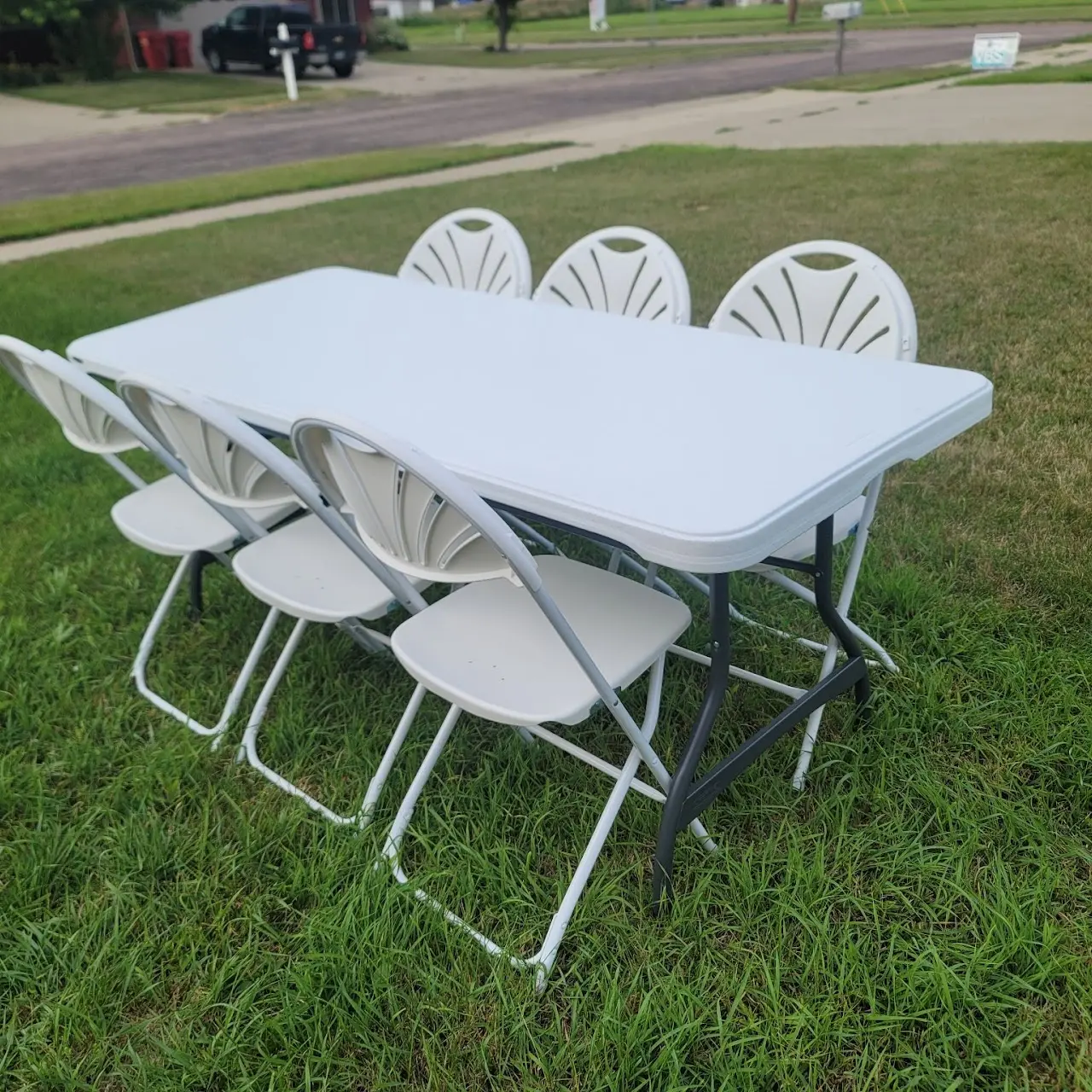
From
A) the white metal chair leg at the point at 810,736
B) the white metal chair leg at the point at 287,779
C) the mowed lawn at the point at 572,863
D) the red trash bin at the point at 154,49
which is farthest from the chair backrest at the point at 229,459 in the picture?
the red trash bin at the point at 154,49

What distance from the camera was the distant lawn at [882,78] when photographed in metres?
13.0

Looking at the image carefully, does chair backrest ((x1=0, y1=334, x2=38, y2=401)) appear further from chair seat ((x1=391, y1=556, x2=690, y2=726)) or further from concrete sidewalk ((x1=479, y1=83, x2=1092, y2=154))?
concrete sidewalk ((x1=479, y1=83, x2=1092, y2=154))

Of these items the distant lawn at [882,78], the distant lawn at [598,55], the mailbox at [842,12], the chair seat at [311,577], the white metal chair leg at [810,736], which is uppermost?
the mailbox at [842,12]

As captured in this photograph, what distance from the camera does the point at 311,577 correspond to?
231 centimetres

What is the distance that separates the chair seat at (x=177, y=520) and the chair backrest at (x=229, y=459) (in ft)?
0.99

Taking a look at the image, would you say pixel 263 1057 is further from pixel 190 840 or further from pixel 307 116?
pixel 307 116

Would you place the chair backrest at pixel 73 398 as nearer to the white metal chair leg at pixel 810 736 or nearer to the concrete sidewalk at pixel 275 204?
the white metal chair leg at pixel 810 736

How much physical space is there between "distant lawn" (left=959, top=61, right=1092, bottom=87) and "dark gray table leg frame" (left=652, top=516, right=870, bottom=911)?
1102cm

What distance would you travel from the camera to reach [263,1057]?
1.70m

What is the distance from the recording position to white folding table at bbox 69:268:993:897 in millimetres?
1621

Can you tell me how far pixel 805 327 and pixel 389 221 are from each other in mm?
5787

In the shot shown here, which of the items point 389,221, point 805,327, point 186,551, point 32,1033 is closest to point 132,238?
point 389,221

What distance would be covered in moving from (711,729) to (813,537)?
2.00ft

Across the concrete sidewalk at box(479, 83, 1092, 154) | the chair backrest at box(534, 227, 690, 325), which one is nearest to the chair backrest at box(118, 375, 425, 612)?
the chair backrest at box(534, 227, 690, 325)
